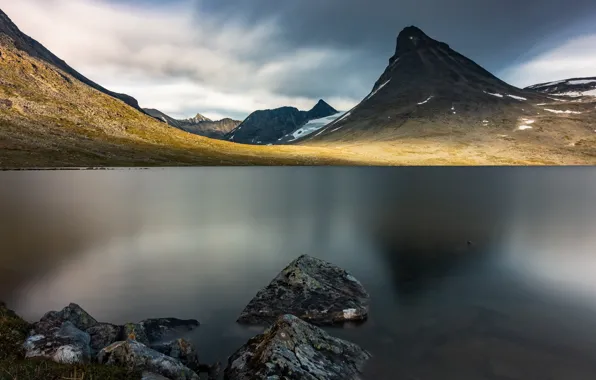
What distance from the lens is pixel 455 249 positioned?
98.2 ft

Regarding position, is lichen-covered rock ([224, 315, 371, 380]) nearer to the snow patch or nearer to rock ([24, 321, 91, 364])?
the snow patch

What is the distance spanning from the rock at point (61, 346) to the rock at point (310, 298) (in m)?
7.15

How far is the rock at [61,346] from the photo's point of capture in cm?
1011

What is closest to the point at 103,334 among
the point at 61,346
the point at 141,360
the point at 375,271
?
the point at 61,346

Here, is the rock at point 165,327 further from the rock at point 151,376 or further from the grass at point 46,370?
the rock at point 151,376

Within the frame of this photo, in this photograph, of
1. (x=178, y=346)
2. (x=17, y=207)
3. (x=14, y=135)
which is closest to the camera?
(x=178, y=346)

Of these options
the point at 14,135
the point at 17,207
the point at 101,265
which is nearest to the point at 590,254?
the point at 101,265

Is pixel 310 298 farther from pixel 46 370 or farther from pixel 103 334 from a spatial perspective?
pixel 46 370

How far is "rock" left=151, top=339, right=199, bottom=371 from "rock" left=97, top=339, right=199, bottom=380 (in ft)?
6.73

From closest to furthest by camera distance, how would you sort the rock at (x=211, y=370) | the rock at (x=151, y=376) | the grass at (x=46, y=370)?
the grass at (x=46, y=370), the rock at (x=151, y=376), the rock at (x=211, y=370)

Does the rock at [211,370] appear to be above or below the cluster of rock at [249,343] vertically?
below

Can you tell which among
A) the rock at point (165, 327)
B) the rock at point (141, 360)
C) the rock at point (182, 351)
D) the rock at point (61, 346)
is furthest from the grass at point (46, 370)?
the rock at point (165, 327)

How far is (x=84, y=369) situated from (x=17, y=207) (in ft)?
171

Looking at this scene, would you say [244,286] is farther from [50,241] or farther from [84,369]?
[50,241]
